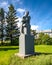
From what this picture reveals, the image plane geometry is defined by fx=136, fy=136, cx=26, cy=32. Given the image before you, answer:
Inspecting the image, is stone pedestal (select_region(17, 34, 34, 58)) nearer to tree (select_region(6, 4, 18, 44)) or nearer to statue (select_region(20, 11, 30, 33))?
statue (select_region(20, 11, 30, 33))

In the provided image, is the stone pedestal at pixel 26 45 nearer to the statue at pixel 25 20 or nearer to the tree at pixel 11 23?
the statue at pixel 25 20

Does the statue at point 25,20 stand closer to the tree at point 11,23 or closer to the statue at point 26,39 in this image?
the statue at point 26,39

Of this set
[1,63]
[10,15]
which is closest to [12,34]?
[10,15]

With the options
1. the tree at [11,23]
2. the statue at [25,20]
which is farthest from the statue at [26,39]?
the tree at [11,23]

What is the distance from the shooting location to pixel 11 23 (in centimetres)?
Result: 2898

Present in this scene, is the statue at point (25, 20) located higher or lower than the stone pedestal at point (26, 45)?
higher

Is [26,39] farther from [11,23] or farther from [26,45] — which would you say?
[11,23]

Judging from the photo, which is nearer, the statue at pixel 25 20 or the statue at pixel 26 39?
the statue at pixel 26 39

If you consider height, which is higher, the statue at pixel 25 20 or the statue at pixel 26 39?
the statue at pixel 25 20

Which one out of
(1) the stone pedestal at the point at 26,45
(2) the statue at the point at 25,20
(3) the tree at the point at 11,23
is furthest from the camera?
(3) the tree at the point at 11,23

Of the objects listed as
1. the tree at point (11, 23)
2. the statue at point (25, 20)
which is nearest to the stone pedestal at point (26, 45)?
the statue at point (25, 20)

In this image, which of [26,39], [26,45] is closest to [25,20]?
[26,39]

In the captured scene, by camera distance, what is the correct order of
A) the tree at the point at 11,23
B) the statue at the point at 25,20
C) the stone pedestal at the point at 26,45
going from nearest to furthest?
the stone pedestal at the point at 26,45, the statue at the point at 25,20, the tree at the point at 11,23

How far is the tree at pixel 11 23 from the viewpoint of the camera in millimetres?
28391
